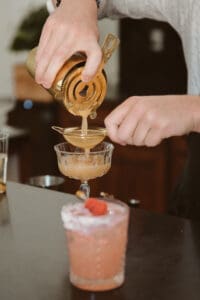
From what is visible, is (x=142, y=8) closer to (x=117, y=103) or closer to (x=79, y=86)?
(x=79, y=86)

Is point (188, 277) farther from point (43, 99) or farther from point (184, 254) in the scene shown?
point (43, 99)

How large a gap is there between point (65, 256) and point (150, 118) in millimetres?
312

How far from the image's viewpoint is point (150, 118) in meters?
1.32

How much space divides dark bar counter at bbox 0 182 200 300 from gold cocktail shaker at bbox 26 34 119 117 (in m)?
0.22

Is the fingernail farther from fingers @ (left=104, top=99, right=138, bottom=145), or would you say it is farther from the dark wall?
the dark wall

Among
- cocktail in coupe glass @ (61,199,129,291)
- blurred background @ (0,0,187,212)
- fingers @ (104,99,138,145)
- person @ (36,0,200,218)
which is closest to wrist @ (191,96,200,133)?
person @ (36,0,200,218)

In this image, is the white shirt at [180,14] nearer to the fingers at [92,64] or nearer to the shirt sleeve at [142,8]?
the shirt sleeve at [142,8]

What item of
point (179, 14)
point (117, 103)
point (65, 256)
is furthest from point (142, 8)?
point (117, 103)

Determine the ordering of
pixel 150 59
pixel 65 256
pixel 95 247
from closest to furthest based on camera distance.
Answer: pixel 95 247, pixel 65 256, pixel 150 59

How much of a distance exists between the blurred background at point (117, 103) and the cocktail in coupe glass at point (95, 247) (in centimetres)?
181

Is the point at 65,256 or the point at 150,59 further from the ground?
the point at 150,59

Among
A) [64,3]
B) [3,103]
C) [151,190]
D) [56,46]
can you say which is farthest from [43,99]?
[56,46]

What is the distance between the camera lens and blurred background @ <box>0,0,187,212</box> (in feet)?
9.82

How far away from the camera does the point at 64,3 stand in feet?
5.15
